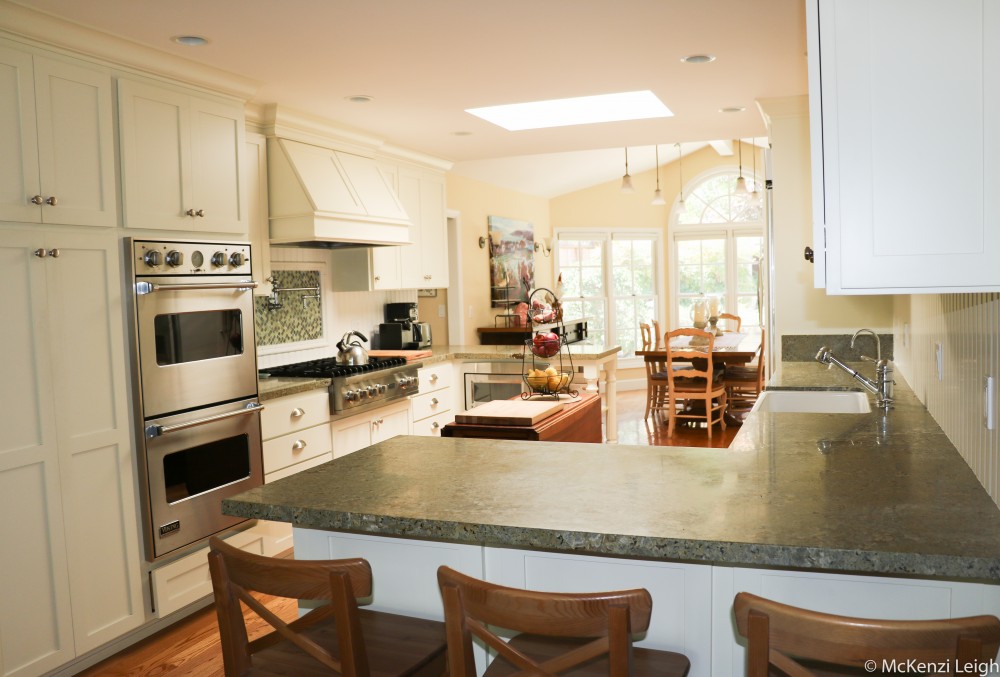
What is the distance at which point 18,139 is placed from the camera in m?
2.67

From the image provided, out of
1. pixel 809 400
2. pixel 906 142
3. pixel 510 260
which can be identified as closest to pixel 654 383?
pixel 510 260

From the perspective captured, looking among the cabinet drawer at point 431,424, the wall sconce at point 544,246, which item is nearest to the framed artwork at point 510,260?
the wall sconce at point 544,246

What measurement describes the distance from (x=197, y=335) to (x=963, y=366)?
2.79 m

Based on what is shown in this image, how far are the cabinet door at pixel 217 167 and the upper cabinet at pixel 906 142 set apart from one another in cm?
277

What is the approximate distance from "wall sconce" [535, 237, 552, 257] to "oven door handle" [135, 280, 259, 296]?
19.8 feet

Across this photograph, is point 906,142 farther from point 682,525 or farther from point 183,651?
point 183,651

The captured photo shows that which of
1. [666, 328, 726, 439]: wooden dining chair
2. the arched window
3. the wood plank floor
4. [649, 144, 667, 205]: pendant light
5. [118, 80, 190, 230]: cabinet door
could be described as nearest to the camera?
the wood plank floor

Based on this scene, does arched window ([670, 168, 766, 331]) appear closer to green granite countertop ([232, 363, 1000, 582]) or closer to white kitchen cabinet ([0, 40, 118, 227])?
green granite countertop ([232, 363, 1000, 582])

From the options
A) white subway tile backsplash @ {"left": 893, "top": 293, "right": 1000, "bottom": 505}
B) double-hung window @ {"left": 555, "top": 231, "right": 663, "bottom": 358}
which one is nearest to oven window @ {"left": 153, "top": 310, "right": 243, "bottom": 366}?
white subway tile backsplash @ {"left": 893, "top": 293, "right": 1000, "bottom": 505}

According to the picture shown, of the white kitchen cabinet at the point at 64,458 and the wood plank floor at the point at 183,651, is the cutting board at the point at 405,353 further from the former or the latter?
the white kitchen cabinet at the point at 64,458

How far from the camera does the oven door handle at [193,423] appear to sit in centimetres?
312

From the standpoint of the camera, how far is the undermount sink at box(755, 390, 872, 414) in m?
3.41

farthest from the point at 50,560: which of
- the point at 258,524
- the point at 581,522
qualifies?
the point at 581,522

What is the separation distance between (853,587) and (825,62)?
0.97m
